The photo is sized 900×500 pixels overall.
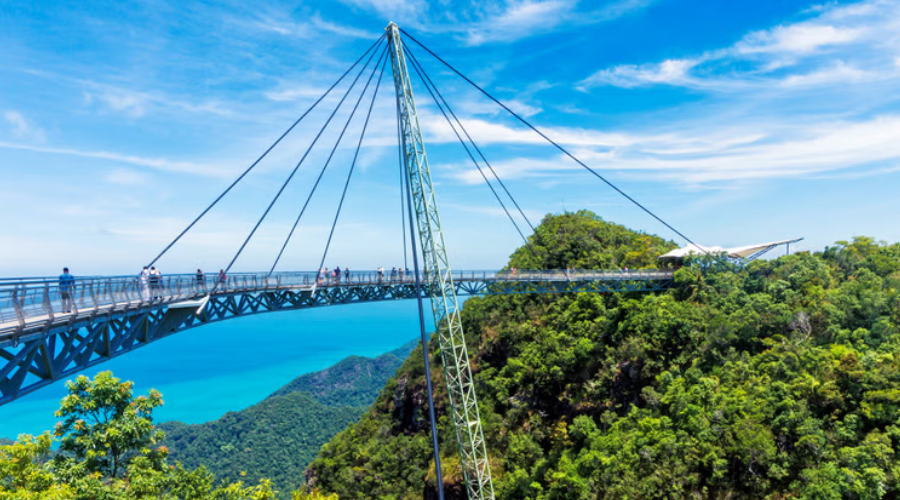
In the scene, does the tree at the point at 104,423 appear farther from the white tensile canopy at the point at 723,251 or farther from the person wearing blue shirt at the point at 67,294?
the white tensile canopy at the point at 723,251

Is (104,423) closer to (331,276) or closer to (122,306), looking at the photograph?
(122,306)


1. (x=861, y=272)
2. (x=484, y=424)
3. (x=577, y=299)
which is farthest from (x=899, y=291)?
(x=484, y=424)

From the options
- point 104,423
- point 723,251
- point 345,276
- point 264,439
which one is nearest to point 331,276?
point 345,276

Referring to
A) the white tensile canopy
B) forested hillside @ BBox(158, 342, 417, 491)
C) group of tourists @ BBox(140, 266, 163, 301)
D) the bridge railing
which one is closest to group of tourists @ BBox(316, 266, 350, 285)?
the bridge railing

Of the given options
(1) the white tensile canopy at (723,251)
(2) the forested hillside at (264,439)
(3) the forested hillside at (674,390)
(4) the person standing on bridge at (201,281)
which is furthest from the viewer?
(2) the forested hillside at (264,439)

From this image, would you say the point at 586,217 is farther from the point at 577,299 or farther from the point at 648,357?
the point at 648,357

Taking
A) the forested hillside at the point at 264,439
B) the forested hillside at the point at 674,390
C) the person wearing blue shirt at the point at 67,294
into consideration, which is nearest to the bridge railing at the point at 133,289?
the person wearing blue shirt at the point at 67,294
